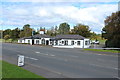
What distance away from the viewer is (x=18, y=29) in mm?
104250

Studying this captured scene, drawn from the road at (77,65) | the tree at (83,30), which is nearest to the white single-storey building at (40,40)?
the tree at (83,30)

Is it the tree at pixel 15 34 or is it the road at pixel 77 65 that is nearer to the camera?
the road at pixel 77 65

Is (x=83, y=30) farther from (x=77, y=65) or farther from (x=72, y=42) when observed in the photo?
(x=77, y=65)

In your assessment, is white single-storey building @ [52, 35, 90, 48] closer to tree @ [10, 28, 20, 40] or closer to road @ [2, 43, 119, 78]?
road @ [2, 43, 119, 78]

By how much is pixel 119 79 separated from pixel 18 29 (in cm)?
9759

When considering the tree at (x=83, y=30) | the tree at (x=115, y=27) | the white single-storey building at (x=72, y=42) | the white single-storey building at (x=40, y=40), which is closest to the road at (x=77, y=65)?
the tree at (x=115, y=27)

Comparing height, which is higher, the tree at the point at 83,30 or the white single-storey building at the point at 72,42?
the tree at the point at 83,30

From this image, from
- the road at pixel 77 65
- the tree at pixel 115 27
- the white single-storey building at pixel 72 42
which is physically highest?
the tree at pixel 115 27

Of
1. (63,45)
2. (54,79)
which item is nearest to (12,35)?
(63,45)

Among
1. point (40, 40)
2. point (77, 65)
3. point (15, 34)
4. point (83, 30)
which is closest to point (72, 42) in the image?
point (40, 40)

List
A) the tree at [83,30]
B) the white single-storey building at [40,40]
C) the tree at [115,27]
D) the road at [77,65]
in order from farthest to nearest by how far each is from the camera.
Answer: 1. the tree at [83,30]
2. the white single-storey building at [40,40]
3. the tree at [115,27]
4. the road at [77,65]

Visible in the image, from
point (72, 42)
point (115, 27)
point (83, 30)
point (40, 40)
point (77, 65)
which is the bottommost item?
point (77, 65)

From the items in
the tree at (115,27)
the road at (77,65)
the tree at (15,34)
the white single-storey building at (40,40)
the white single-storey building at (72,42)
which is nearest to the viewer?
the road at (77,65)

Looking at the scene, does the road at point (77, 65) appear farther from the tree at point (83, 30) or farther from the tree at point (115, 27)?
the tree at point (83, 30)
